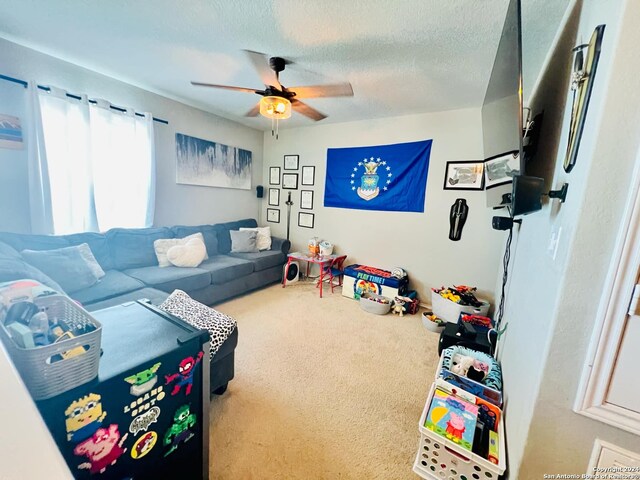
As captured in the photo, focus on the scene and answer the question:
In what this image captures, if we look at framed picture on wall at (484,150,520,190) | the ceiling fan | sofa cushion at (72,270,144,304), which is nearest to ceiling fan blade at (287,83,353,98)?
the ceiling fan

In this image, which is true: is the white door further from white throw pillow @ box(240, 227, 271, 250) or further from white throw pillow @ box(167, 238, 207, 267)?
white throw pillow @ box(240, 227, 271, 250)

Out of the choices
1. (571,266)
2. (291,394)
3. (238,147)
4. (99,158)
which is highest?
(238,147)

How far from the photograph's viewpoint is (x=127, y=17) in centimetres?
166

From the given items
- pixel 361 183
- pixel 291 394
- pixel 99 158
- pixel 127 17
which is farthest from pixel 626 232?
pixel 99 158

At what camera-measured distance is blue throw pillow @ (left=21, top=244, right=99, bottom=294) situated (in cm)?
197

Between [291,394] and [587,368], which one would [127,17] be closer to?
[291,394]

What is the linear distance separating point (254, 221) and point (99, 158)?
2.12 metres

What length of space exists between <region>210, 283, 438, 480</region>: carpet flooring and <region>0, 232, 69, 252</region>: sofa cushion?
1.68 m

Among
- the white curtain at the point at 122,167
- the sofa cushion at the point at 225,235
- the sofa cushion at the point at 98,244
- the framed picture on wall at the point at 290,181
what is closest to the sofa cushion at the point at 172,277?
the sofa cushion at the point at 98,244

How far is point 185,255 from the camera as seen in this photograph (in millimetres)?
2881

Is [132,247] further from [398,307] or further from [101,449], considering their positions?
[398,307]

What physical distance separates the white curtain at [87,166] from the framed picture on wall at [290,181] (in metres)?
1.89

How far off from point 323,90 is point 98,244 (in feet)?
8.64

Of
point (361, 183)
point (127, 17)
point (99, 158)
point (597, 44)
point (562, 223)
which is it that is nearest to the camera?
point (597, 44)
